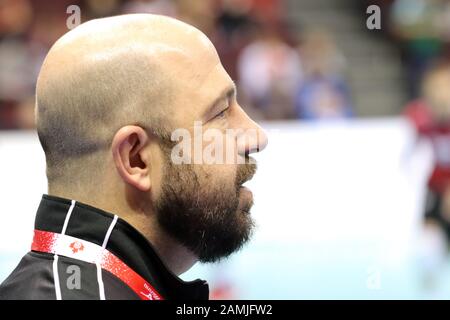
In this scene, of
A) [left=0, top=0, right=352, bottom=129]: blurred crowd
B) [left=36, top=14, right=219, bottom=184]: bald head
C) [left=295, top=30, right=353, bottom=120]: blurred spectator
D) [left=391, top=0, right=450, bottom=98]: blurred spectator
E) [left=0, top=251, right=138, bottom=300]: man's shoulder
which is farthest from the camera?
[left=391, top=0, right=450, bottom=98]: blurred spectator

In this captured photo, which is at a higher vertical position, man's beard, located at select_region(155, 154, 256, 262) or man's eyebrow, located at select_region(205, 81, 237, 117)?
man's eyebrow, located at select_region(205, 81, 237, 117)

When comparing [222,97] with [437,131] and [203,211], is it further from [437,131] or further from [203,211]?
[437,131]

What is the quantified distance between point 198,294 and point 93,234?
265 millimetres

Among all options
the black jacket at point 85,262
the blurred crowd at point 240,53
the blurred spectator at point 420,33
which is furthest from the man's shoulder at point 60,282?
the blurred spectator at point 420,33

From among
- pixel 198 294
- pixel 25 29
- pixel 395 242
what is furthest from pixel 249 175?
pixel 25 29

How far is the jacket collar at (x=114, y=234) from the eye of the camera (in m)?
1.45

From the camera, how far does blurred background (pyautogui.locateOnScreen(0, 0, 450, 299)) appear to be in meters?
6.40

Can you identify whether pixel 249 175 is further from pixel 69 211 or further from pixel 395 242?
pixel 395 242

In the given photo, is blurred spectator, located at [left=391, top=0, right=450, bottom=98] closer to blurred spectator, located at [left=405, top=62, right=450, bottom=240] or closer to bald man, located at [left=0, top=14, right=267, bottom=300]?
blurred spectator, located at [left=405, top=62, right=450, bottom=240]

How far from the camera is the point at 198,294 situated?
1.59m

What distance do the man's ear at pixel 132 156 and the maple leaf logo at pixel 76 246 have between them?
137 mm

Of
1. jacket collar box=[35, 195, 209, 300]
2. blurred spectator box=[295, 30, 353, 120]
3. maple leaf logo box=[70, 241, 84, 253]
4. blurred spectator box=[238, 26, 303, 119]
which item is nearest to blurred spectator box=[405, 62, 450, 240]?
blurred spectator box=[295, 30, 353, 120]

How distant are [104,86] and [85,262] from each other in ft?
1.00

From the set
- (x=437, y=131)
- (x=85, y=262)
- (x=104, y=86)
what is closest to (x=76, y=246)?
(x=85, y=262)
